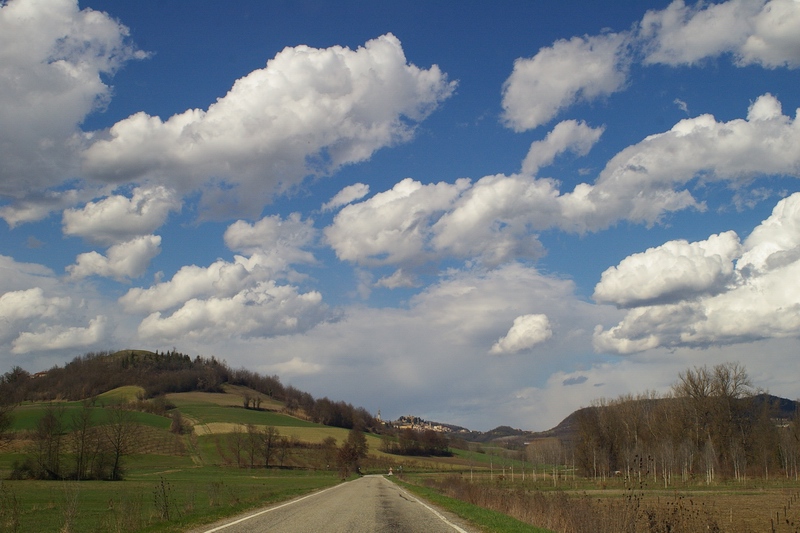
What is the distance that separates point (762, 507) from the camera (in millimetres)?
38969

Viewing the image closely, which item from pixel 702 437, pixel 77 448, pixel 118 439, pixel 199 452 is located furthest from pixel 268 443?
pixel 702 437

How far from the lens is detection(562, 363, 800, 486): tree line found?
83562 millimetres

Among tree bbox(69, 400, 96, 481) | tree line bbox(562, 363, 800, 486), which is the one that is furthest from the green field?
tree line bbox(562, 363, 800, 486)

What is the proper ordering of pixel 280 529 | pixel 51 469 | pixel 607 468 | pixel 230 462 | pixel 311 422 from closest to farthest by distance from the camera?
1. pixel 280 529
2. pixel 51 469
3. pixel 607 468
4. pixel 230 462
5. pixel 311 422

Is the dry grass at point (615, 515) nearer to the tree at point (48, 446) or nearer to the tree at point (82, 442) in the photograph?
the tree at point (48, 446)

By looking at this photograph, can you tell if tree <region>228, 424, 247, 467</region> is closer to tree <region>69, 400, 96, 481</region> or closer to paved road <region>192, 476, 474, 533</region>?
tree <region>69, 400, 96, 481</region>

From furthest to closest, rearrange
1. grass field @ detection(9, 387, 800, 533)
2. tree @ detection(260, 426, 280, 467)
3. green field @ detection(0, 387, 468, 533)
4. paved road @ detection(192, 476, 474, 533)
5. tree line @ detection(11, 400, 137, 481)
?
1. tree @ detection(260, 426, 280, 467)
2. tree line @ detection(11, 400, 137, 481)
3. green field @ detection(0, 387, 468, 533)
4. grass field @ detection(9, 387, 800, 533)
5. paved road @ detection(192, 476, 474, 533)

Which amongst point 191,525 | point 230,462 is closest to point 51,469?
point 230,462

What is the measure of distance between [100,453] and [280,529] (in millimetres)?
78857

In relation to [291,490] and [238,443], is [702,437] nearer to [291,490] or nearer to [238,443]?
[291,490]

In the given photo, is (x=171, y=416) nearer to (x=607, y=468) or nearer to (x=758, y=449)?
(x=607, y=468)

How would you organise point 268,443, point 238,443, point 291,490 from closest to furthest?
point 291,490, point 268,443, point 238,443

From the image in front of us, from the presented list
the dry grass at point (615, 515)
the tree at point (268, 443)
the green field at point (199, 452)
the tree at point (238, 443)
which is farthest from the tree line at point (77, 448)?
the dry grass at point (615, 515)

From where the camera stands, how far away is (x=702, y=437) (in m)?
85.9
